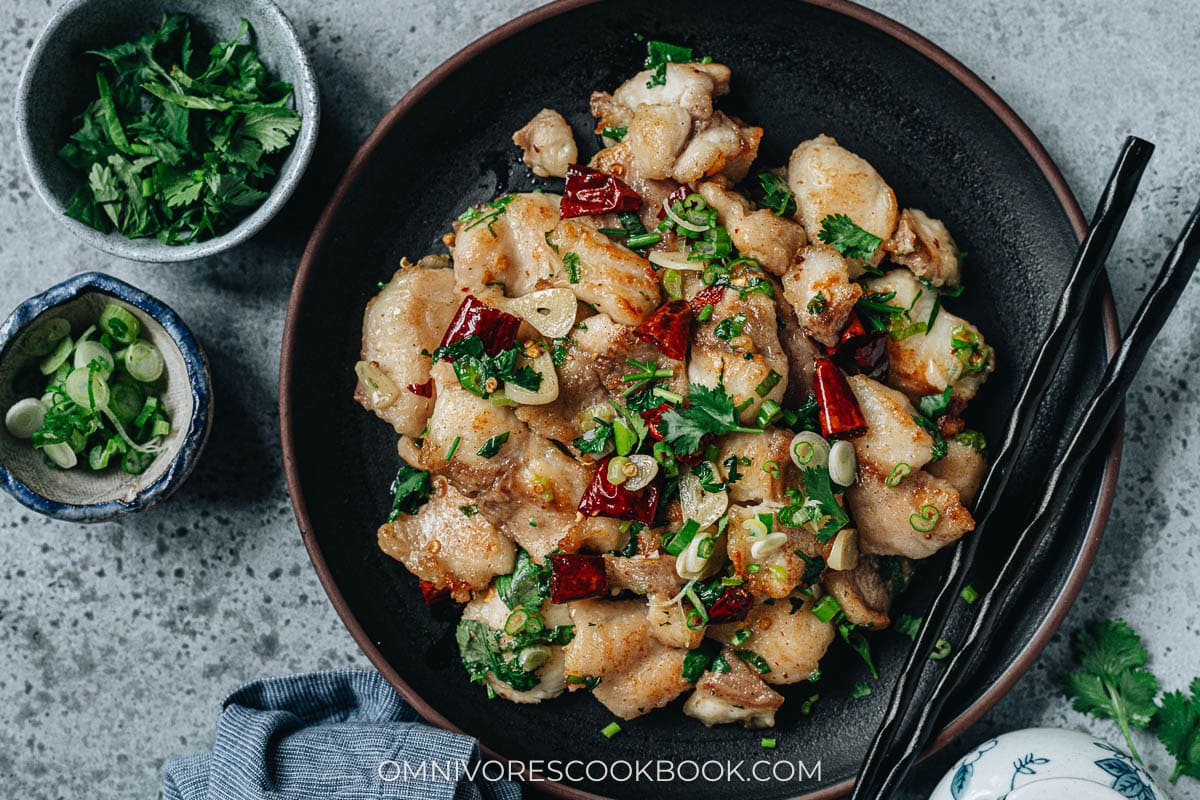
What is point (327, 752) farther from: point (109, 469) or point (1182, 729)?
point (1182, 729)

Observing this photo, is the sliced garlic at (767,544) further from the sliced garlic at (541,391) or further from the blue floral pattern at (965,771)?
the blue floral pattern at (965,771)

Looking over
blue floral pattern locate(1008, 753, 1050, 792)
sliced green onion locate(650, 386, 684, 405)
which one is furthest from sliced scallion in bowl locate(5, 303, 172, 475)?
blue floral pattern locate(1008, 753, 1050, 792)

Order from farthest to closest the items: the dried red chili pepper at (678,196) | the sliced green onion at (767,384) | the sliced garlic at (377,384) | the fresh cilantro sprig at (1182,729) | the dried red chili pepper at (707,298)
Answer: the fresh cilantro sprig at (1182,729), the sliced garlic at (377,384), the dried red chili pepper at (678,196), the dried red chili pepper at (707,298), the sliced green onion at (767,384)

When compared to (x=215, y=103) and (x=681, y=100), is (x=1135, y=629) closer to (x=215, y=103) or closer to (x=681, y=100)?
(x=681, y=100)

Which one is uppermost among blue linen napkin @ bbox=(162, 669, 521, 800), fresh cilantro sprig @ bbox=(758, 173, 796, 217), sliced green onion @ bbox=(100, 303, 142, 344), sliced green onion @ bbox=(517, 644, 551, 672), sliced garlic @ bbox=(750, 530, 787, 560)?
fresh cilantro sprig @ bbox=(758, 173, 796, 217)

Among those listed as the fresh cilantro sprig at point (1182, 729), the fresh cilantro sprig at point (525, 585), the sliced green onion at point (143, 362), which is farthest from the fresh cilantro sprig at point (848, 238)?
the sliced green onion at point (143, 362)

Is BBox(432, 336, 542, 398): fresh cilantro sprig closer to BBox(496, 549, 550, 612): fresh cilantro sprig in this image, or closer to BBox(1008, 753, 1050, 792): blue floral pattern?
BBox(496, 549, 550, 612): fresh cilantro sprig

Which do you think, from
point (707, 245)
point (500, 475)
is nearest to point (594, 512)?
point (500, 475)
